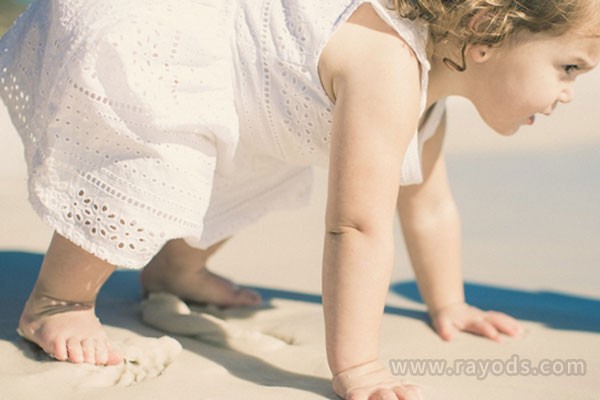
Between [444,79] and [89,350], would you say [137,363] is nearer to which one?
[89,350]

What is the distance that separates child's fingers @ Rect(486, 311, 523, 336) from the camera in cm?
226

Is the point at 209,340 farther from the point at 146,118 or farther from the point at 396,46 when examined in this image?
the point at 396,46

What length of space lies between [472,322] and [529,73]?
0.68 meters

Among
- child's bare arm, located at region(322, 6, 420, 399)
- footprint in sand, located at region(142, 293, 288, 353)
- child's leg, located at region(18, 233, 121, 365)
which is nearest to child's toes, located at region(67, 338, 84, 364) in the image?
child's leg, located at region(18, 233, 121, 365)

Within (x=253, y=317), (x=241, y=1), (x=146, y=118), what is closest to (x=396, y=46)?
(x=241, y=1)

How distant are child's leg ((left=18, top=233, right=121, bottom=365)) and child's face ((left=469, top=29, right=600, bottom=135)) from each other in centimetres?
91

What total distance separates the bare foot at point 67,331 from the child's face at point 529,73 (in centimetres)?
99

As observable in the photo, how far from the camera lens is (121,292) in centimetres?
252

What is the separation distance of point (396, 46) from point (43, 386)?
958mm

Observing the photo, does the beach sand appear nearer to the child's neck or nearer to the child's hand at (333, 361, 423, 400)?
the child's hand at (333, 361, 423, 400)

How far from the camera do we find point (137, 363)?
1.85 m

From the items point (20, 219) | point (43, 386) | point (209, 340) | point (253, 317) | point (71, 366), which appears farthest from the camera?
point (20, 219)

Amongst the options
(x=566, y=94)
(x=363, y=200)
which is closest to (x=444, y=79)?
(x=566, y=94)

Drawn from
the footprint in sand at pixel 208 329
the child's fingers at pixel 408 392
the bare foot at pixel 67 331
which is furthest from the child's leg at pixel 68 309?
the child's fingers at pixel 408 392
